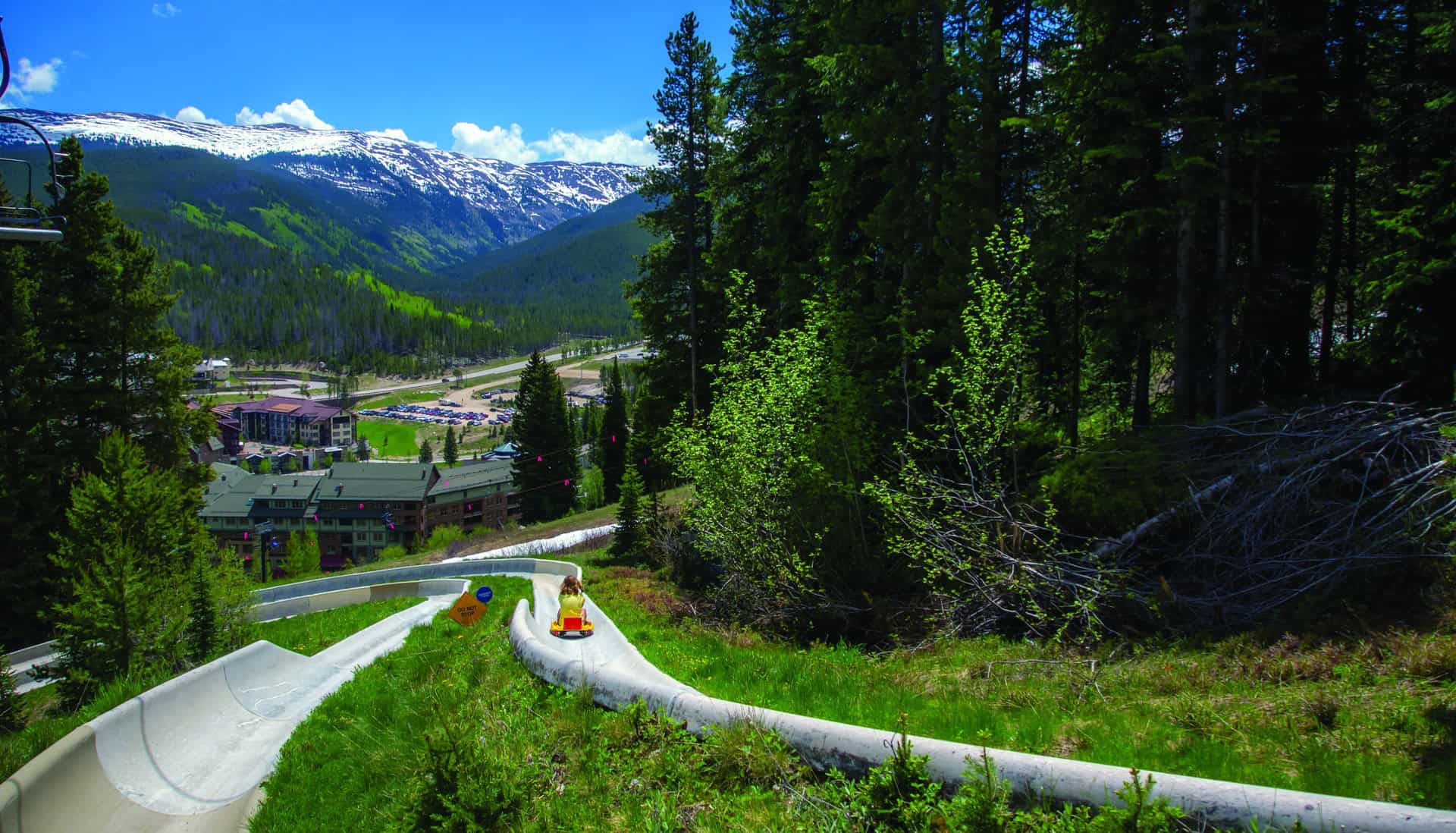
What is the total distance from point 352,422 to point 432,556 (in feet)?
488

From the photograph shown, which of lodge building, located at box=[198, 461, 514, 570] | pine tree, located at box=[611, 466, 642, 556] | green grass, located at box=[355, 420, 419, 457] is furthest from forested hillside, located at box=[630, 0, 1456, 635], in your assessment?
green grass, located at box=[355, 420, 419, 457]

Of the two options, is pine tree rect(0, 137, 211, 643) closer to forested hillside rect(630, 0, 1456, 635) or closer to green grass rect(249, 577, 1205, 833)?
forested hillside rect(630, 0, 1456, 635)

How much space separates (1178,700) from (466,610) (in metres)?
10.3

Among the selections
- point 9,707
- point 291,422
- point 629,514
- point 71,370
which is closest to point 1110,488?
point 9,707

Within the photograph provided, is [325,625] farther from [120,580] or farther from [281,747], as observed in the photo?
[281,747]

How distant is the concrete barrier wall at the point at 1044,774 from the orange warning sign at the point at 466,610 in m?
A: 4.89

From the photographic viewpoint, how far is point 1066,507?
12141 mm

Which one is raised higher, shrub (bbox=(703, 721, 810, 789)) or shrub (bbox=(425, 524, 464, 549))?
shrub (bbox=(703, 721, 810, 789))

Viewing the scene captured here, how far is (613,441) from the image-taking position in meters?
64.9

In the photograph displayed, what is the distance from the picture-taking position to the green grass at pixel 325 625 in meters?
19.3

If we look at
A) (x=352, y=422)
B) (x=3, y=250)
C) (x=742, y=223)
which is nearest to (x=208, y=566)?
(x=3, y=250)

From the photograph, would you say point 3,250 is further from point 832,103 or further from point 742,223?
point 832,103

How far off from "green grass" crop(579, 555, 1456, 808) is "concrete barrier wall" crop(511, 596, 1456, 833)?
1.61ft

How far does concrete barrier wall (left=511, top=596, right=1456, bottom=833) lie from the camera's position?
377 centimetres
